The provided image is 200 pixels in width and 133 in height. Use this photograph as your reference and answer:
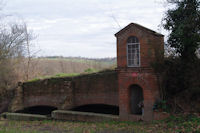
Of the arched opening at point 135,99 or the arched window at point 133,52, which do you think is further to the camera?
the arched opening at point 135,99

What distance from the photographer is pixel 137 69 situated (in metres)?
13.0

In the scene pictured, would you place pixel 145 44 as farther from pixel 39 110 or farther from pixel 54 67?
pixel 54 67

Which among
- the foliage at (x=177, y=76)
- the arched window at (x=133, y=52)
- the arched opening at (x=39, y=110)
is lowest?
the arched opening at (x=39, y=110)

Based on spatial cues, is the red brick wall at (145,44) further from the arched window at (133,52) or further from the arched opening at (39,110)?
the arched opening at (39,110)

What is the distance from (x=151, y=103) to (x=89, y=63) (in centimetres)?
1890

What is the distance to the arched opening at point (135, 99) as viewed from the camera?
45.2 ft

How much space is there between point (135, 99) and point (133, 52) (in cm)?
272

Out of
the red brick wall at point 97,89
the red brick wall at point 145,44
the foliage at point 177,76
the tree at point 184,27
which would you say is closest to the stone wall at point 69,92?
the red brick wall at point 97,89

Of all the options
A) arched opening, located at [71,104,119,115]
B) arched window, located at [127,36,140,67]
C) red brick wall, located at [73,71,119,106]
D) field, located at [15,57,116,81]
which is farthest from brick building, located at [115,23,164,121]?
field, located at [15,57,116,81]

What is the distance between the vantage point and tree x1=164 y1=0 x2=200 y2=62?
38.1ft

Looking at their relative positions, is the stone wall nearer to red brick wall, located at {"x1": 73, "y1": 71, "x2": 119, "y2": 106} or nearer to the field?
red brick wall, located at {"x1": 73, "y1": 71, "x2": 119, "y2": 106}

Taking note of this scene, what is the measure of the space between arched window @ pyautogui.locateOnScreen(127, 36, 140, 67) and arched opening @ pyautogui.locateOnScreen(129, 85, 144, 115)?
1.36 m

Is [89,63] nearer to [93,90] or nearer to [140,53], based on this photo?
[93,90]

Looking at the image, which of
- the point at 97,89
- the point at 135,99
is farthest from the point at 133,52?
the point at 97,89
